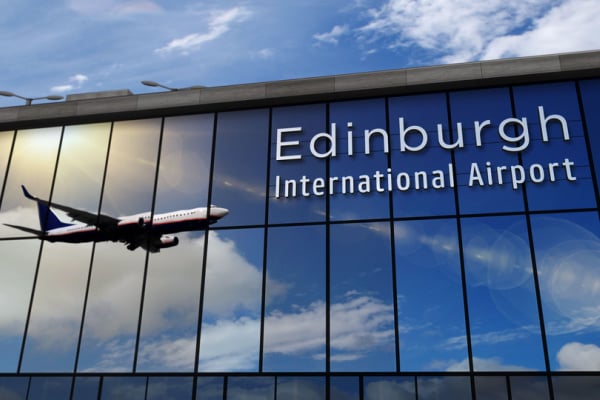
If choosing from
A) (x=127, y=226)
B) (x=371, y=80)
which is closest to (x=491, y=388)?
(x=371, y=80)

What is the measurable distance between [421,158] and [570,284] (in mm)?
6335

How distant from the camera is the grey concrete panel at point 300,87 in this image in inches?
894

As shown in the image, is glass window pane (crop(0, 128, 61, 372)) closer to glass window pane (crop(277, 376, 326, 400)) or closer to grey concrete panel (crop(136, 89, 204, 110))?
grey concrete panel (crop(136, 89, 204, 110))

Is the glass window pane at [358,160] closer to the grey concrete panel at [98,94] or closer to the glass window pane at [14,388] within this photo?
→ the grey concrete panel at [98,94]

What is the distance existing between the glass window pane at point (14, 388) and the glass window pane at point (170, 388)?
4.58 metres

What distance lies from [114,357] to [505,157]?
15077mm

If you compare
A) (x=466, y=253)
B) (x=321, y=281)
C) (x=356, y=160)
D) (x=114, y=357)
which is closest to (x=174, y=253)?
(x=114, y=357)

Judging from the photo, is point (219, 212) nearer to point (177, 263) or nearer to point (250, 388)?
point (177, 263)

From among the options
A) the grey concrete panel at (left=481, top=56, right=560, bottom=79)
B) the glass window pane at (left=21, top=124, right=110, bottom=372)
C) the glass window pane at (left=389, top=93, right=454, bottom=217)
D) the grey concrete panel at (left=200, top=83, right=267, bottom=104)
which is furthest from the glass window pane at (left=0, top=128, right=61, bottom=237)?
the grey concrete panel at (left=481, top=56, right=560, bottom=79)

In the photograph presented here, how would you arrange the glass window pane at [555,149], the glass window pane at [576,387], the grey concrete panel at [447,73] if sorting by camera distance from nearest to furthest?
the glass window pane at [576,387] → the glass window pane at [555,149] → the grey concrete panel at [447,73]

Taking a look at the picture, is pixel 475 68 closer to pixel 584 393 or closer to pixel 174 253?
pixel 584 393

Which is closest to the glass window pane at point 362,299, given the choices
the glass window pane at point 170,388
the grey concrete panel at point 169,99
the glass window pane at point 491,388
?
the glass window pane at point 491,388

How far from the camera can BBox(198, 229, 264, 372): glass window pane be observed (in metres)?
20.2

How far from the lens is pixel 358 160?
22.0 metres
